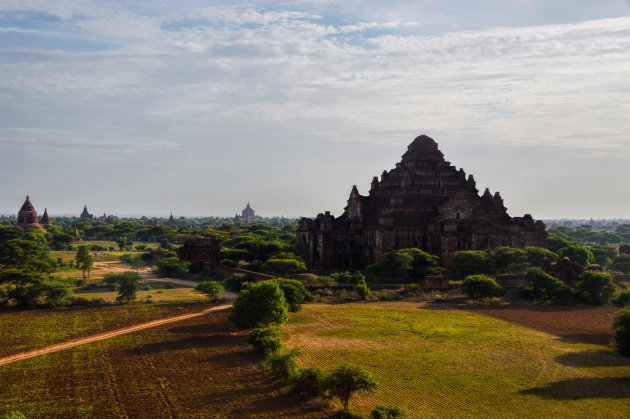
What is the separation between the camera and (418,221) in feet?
214

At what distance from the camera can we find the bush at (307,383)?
21531 millimetres

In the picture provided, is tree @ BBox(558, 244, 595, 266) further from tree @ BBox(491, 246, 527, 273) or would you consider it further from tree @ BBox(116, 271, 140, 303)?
tree @ BBox(116, 271, 140, 303)

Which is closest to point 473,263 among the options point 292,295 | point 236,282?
point 292,295

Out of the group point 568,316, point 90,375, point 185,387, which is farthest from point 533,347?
point 90,375

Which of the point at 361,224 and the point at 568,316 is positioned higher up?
the point at 361,224

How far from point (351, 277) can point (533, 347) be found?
22.9 meters

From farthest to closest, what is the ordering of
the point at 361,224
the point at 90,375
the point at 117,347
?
the point at 361,224, the point at 117,347, the point at 90,375

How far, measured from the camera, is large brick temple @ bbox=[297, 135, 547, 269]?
62.7 meters

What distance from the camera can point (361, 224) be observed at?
227 feet

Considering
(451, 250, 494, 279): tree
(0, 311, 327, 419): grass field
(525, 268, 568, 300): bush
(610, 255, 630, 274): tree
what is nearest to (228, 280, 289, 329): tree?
(0, 311, 327, 419): grass field

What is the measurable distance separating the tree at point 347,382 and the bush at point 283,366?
2.92 metres

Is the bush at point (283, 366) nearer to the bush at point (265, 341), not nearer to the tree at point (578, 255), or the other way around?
the bush at point (265, 341)

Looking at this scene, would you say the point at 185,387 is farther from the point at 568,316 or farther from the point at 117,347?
the point at 568,316

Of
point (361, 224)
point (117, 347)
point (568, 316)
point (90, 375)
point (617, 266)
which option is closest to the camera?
point (90, 375)
